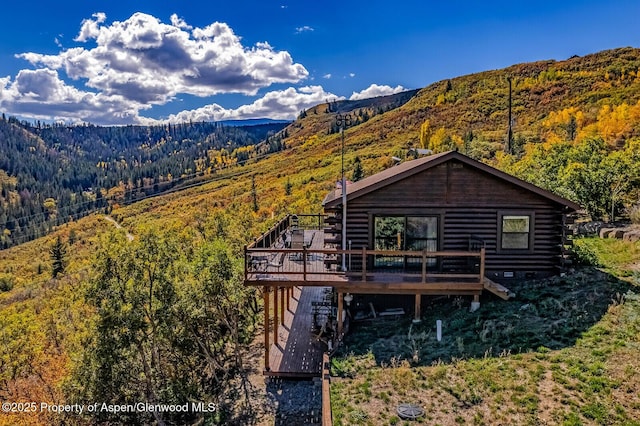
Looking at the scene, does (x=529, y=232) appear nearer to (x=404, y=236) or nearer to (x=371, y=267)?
(x=404, y=236)

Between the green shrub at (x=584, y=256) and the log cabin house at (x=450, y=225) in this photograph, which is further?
the green shrub at (x=584, y=256)

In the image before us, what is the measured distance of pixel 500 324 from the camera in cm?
1062

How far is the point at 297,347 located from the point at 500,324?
647cm

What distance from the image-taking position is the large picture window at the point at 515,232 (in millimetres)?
12734

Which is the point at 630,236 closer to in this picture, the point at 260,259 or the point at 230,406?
the point at 260,259

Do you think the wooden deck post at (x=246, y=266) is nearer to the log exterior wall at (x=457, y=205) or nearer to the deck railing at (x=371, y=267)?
the deck railing at (x=371, y=267)

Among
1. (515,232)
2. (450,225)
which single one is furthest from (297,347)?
(515,232)

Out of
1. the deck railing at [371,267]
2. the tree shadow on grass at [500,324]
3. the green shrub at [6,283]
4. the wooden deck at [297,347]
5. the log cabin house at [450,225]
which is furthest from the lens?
the green shrub at [6,283]

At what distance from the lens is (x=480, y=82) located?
88062mm

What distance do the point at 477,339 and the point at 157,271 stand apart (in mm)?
8653

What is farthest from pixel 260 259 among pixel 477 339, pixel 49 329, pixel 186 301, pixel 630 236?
pixel 49 329

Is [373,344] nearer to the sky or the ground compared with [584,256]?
nearer to the ground

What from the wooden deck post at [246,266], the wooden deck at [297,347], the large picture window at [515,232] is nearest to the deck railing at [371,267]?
the wooden deck post at [246,266]

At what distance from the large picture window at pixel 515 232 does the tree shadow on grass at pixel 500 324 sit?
1164 millimetres
